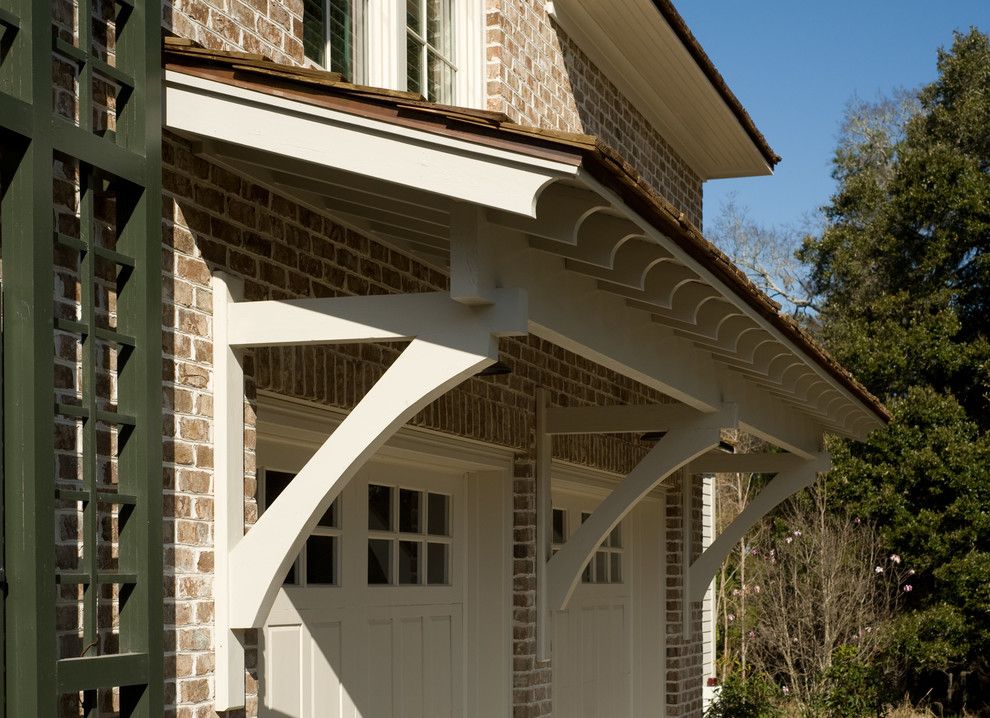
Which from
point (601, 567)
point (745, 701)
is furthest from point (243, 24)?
point (745, 701)

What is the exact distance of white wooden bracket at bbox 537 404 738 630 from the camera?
6.96 m

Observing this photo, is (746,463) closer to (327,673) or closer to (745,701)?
(745,701)

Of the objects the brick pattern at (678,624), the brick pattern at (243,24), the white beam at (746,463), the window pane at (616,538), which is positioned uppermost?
the brick pattern at (243,24)

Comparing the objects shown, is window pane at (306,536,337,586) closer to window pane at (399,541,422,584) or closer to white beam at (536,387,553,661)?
window pane at (399,541,422,584)

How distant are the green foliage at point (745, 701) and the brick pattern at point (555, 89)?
14.8 ft

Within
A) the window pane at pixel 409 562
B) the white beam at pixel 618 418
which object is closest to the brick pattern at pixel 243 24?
the window pane at pixel 409 562

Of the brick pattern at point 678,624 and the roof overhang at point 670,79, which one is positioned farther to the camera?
the brick pattern at point 678,624

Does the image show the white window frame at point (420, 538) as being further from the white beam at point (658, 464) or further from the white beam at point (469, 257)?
the white beam at point (469, 257)

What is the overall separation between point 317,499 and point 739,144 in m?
7.81

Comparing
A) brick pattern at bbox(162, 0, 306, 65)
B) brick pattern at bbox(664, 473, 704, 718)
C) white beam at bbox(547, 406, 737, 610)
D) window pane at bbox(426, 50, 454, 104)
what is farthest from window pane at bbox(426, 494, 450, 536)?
brick pattern at bbox(664, 473, 704, 718)

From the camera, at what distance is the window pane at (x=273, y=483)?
5.56m

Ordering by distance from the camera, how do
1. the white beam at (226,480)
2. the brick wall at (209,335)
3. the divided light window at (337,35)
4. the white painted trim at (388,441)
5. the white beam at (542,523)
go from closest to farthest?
1. the brick wall at (209,335)
2. the white beam at (226,480)
3. the white painted trim at (388,441)
4. the divided light window at (337,35)
5. the white beam at (542,523)

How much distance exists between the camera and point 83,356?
12.5 feet

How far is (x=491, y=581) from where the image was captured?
7.38 m
